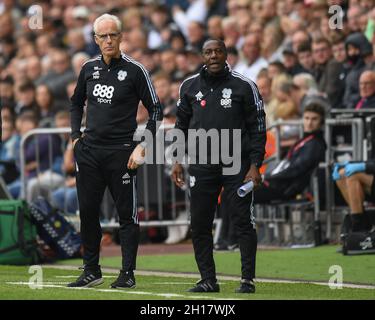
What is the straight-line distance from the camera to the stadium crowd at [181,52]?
59.0 ft

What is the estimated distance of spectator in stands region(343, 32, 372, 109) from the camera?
56.6 ft

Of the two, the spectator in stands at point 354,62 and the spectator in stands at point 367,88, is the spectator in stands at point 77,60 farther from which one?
the spectator in stands at point 367,88

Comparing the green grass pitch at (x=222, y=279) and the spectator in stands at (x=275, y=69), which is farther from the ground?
the spectator in stands at (x=275, y=69)

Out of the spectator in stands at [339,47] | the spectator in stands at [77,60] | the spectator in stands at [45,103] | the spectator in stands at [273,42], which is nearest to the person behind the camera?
the spectator in stands at [339,47]

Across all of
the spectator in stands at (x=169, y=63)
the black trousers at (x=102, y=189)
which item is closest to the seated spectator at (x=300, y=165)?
the black trousers at (x=102, y=189)

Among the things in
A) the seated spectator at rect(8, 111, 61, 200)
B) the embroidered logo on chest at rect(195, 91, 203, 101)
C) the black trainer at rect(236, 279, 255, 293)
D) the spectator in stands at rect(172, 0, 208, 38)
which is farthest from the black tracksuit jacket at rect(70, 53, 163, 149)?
the spectator in stands at rect(172, 0, 208, 38)

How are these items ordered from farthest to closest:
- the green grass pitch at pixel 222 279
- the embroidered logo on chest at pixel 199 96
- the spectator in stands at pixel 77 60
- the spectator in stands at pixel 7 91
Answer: the spectator in stands at pixel 7 91, the spectator in stands at pixel 77 60, the embroidered logo on chest at pixel 199 96, the green grass pitch at pixel 222 279

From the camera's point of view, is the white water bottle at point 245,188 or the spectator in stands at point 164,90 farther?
the spectator in stands at point 164,90

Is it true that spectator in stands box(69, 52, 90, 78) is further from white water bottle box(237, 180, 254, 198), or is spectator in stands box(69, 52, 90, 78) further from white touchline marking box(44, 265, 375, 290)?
white water bottle box(237, 180, 254, 198)

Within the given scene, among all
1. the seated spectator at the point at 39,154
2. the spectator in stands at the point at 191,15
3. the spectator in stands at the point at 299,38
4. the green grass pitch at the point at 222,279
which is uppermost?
the spectator in stands at the point at 191,15

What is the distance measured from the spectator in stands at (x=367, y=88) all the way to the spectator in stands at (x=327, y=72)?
1.19 meters
